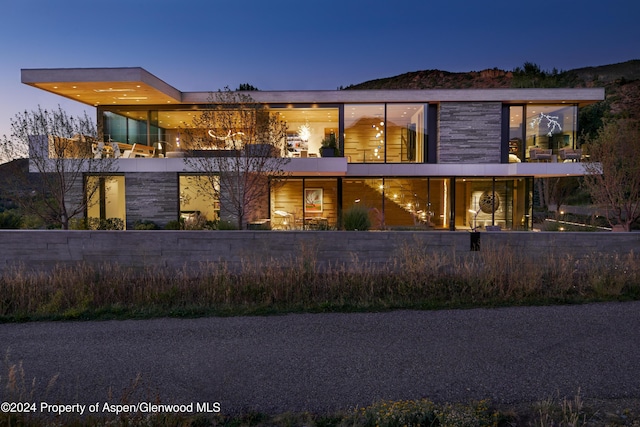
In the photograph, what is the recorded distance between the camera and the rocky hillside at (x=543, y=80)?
4779 cm

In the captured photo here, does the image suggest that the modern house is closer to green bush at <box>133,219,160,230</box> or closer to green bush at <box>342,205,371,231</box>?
green bush at <box>133,219,160,230</box>

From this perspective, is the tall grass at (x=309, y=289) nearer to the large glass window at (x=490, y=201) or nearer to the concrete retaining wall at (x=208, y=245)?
the concrete retaining wall at (x=208, y=245)

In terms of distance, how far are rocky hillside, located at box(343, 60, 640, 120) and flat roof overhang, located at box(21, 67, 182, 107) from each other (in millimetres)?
35449

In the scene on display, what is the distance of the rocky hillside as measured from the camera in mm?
47787

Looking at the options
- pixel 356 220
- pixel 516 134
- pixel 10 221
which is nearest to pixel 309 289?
pixel 356 220

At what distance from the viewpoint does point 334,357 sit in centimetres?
486

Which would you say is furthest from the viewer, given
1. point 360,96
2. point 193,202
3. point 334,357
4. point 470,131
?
point 360,96

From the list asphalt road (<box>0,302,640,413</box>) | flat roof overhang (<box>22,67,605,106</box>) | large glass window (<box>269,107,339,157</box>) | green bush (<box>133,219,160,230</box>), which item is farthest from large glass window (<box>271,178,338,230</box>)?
asphalt road (<box>0,302,640,413</box>)

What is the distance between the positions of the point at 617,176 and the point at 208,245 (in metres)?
13.1

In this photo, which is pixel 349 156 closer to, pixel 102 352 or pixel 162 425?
pixel 102 352

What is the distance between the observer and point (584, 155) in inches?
733

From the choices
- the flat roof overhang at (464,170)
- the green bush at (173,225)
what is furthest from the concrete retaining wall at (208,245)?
the flat roof overhang at (464,170)

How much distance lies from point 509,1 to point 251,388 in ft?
147

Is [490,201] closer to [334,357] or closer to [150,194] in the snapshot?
[150,194]
